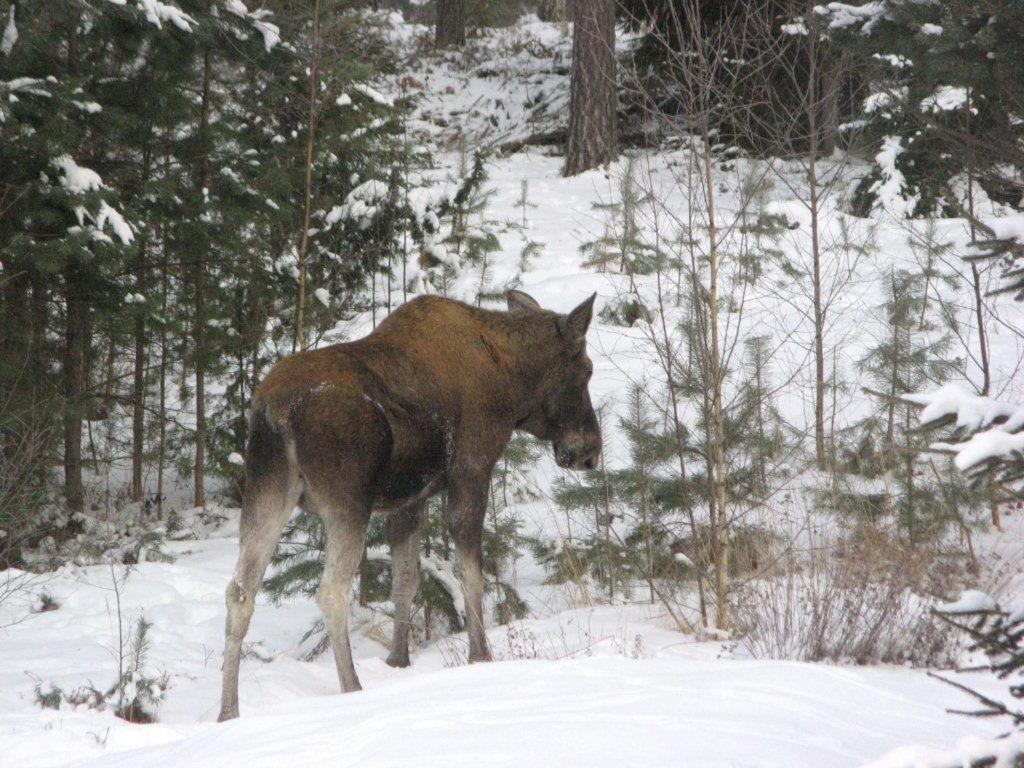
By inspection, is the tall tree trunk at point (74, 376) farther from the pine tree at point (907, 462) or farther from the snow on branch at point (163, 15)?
the pine tree at point (907, 462)

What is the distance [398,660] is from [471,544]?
3.56 feet

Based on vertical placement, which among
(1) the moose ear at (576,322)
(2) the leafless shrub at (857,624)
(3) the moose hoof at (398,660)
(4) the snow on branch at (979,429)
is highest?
(1) the moose ear at (576,322)

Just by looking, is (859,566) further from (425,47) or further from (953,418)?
(425,47)

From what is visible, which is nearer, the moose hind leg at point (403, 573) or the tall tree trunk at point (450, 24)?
the moose hind leg at point (403, 573)

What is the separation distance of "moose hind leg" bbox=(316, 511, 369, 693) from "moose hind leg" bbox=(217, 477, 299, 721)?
0.25 metres

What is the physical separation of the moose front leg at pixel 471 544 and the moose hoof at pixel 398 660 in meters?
0.66

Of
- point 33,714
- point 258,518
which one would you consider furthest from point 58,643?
point 258,518

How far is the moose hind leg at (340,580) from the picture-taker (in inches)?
226

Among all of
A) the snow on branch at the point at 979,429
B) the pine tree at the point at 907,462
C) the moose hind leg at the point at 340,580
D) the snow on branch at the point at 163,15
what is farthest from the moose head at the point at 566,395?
the snow on branch at the point at 163,15

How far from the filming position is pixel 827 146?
64.0 ft

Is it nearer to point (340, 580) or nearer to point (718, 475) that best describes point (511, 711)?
point (340, 580)

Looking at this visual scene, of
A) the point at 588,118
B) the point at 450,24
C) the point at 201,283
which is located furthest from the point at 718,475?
the point at 450,24

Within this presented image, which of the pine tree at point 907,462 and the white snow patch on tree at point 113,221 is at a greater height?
the white snow patch on tree at point 113,221

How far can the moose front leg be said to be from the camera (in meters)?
6.47
